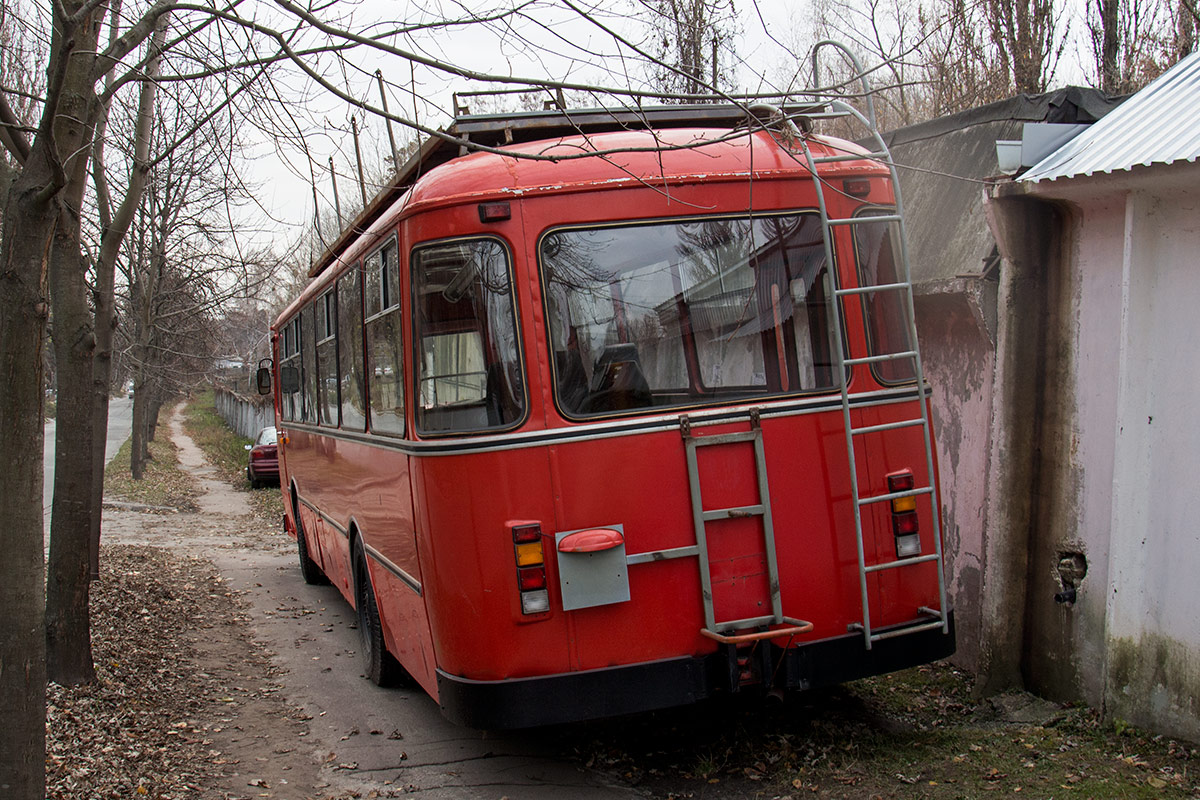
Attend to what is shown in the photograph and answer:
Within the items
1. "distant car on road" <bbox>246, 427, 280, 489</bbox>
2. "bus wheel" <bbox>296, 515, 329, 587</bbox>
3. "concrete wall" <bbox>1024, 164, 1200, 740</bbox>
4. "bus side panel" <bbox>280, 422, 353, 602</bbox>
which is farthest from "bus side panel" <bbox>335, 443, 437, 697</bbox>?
"distant car on road" <bbox>246, 427, 280, 489</bbox>

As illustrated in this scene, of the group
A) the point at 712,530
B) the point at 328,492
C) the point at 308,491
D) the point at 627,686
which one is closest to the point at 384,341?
the point at 712,530

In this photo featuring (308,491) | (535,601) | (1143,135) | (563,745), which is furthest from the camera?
(308,491)

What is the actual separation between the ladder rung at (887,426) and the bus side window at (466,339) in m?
1.58

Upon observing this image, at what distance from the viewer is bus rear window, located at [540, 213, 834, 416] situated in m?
5.00

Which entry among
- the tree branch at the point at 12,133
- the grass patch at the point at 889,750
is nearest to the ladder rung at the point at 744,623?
the grass patch at the point at 889,750

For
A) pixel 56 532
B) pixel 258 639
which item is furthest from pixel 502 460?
pixel 258 639

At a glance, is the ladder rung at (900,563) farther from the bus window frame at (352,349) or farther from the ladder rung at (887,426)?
the bus window frame at (352,349)

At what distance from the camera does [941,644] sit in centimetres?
534

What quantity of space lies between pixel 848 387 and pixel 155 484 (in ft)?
80.1

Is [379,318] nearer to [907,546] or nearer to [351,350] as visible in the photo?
[351,350]

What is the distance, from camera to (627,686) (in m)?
4.87

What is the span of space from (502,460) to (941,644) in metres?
2.36

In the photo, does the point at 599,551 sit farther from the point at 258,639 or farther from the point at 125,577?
the point at 125,577

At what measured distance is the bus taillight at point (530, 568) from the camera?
479 cm
